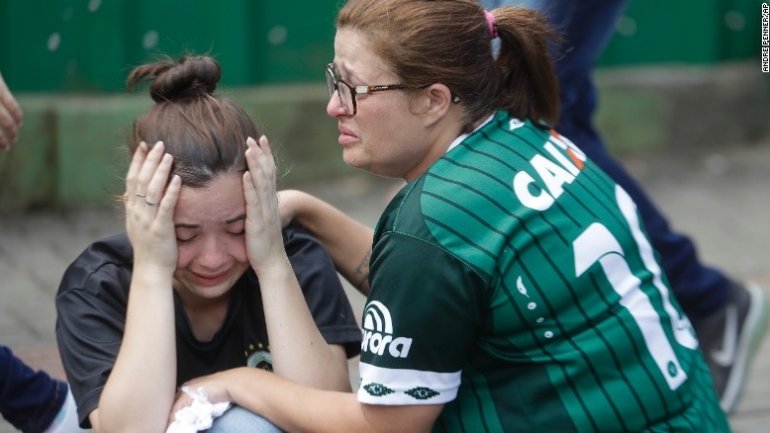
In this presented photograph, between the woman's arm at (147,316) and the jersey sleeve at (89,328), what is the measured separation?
55 mm

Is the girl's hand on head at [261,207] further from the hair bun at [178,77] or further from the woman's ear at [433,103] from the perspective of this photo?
the woman's ear at [433,103]

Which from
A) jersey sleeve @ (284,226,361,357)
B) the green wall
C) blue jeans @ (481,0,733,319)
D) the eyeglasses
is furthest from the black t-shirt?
the green wall

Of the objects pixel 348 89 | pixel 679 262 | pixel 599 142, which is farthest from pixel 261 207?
pixel 679 262

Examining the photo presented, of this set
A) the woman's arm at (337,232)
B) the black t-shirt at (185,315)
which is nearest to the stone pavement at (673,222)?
the black t-shirt at (185,315)

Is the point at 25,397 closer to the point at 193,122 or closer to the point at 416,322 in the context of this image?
the point at 193,122

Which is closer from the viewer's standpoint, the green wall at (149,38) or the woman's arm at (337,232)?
the woman's arm at (337,232)

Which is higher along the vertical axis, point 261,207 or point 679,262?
point 261,207

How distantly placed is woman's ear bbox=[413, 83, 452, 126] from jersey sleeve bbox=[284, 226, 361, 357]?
465 mm

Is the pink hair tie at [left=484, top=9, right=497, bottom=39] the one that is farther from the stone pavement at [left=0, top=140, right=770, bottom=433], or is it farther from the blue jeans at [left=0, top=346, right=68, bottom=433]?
the stone pavement at [left=0, top=140, right=770, bottom=433]

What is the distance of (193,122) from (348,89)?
0.32 metres

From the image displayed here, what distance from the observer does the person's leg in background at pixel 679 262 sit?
3697mm

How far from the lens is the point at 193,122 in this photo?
8.66ft

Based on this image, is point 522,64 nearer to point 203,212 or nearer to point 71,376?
point 203,212

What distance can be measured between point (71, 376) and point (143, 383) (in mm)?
211
